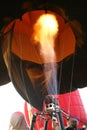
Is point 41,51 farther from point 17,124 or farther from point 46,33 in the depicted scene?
point 17,124

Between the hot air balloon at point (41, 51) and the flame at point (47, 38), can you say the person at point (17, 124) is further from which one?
the flame at point (47, 38)

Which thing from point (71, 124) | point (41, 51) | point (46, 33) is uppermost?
point (46, 33)

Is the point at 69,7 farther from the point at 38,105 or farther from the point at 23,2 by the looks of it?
the point at 38,105

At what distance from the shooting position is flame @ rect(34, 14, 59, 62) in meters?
3.62

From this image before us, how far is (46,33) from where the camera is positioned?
3656 mm

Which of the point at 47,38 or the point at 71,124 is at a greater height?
the point at 47,38

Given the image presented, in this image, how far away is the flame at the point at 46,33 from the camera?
11.9 ft

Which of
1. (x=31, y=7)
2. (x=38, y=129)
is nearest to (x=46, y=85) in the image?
(x=38, y=129)

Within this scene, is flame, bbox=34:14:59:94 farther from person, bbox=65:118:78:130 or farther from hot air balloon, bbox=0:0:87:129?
person, bbox=65:118:78:130

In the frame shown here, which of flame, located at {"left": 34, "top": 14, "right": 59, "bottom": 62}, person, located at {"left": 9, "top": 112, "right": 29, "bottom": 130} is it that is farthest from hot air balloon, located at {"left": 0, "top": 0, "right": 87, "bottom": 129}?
person, located at {"left": 9, "top": 112, "right": 29, "bottom": 130}

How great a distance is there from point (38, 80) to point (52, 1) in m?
0.66

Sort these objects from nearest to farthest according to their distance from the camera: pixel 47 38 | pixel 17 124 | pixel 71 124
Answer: pixel 71 124
pixel 47 38
pixel 17 124

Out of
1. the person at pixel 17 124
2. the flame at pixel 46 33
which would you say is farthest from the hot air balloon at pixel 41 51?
the person at pixel 17 124

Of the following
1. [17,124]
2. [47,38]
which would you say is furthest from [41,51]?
[17,124]
